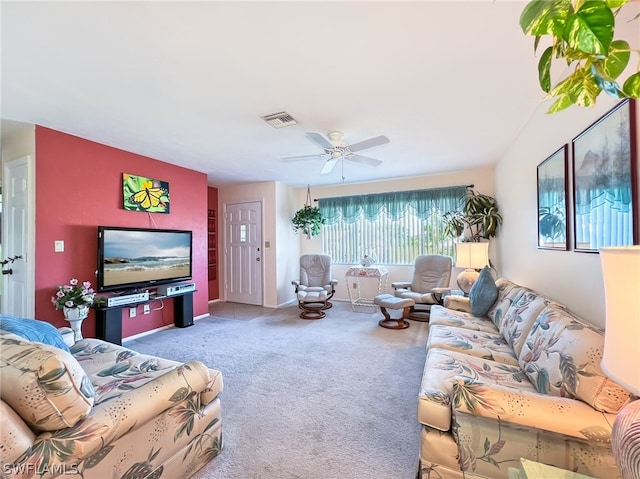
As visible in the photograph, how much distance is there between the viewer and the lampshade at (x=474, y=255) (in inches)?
130

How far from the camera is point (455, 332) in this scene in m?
2.32

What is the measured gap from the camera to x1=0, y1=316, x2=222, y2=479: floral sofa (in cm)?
95

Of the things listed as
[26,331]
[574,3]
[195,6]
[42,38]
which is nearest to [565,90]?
[574,3]

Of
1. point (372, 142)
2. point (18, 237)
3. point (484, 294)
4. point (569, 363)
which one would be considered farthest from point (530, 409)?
point (18, 237)

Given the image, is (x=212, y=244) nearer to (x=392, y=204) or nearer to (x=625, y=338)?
(x=392, y=204)

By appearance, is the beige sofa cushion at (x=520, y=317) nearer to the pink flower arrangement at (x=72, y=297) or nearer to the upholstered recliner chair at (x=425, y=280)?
the upholstered recliner chair at (x=425, y=280)

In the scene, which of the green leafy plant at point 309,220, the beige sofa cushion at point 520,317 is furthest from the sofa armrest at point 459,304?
the green leafy plant at point 309,220

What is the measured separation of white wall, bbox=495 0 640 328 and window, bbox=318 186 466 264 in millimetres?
930

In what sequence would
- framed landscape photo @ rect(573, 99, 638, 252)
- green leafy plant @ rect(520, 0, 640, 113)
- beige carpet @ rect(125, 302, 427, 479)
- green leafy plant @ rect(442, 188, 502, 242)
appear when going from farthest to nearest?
1. green leafy plant @ rect(442, 188, 502, 242)
2. beige carpet @ rect(125, 302, 427, 479)
3. framed landscape photo @ rect(573, 99, 638, 252)
4. green leafy plant @ rect(520, 0, 640, 113)

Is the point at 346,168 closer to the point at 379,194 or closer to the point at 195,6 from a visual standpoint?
the point at 379,194

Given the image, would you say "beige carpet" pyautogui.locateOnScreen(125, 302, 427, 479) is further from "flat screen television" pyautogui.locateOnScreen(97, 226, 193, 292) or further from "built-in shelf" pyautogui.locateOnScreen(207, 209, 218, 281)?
"built-in shelf" pyautogui.locateOnScreen(207, 209, 218, 281)

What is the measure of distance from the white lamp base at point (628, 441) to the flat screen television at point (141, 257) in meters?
3.94

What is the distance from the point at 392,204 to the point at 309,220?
1.59m

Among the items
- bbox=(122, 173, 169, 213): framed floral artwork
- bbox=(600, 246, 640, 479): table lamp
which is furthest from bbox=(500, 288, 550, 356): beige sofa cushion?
bbox=(122, 173, 169, 213): framed floral artwork
